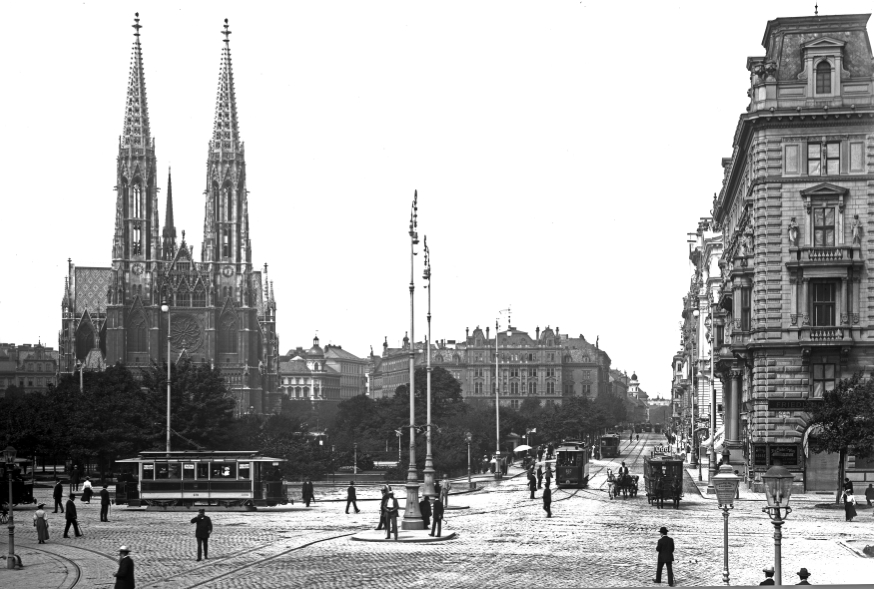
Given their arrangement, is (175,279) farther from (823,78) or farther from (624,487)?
(823,78)

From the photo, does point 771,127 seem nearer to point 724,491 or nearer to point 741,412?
point 741,412

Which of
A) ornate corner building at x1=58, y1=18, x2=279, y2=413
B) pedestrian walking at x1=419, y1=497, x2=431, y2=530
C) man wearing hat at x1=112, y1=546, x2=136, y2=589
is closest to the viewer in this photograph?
man wearing hat at x1=112, y1=546, x2=136, y2=589

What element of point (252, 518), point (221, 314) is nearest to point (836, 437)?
point (252, 518)

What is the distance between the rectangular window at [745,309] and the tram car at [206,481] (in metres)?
25.4

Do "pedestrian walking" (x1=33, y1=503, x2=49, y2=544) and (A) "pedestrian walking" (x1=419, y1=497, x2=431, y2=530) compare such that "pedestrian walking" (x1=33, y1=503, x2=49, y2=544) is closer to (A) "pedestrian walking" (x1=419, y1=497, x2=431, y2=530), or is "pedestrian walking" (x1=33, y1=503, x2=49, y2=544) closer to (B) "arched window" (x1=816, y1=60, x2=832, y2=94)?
(A) "pedestrian walking" (x1=419, y1=497, x2=431, y2=530)

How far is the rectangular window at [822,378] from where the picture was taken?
6119 centimetres

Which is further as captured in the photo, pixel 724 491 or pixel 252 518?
pixel 252 518

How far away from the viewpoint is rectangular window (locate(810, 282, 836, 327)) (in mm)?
61469

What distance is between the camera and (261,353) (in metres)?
198

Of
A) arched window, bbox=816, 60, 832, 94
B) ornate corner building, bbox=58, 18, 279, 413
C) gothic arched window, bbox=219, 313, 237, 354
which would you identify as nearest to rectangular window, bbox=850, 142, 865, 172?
arched window, bbox=816, 60, 832, 94

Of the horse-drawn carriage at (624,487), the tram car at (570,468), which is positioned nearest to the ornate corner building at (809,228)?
the horse-drawn carriage at (624,487)

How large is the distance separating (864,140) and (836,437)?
556 inches

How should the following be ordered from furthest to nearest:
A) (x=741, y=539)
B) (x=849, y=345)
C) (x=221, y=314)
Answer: (x=221, y=314) → (x=849, y=345) → (x=741, y=539)

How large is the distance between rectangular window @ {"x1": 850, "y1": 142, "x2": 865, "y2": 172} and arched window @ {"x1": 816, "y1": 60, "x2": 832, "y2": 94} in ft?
8.91
